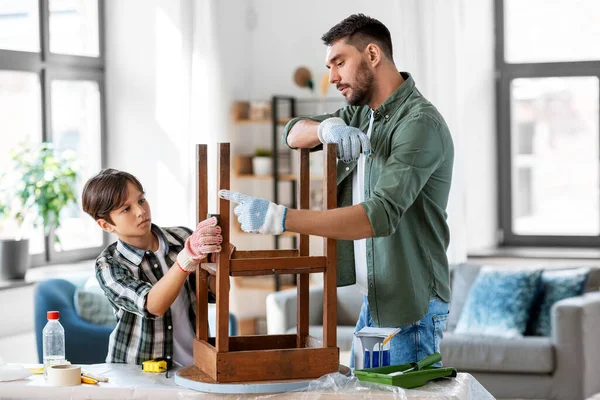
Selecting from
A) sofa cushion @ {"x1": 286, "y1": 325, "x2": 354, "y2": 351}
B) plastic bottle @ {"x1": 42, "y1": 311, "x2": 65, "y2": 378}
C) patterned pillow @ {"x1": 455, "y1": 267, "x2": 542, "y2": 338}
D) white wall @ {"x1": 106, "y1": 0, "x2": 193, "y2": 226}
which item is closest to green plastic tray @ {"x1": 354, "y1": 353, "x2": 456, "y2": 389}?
plastic bottle @ {"x1": 42, "y1": 311, "x2": 65, "y2": 378}

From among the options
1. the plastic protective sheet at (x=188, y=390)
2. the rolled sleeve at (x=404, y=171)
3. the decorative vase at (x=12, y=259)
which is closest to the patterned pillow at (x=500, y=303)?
the decorative vase at (x=12, y=259)

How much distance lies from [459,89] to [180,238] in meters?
3.31

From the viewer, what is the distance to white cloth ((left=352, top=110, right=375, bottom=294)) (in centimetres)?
232

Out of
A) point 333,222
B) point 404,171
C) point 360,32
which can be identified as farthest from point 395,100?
point 333,222

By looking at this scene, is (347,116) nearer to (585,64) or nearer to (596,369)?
(596,369)

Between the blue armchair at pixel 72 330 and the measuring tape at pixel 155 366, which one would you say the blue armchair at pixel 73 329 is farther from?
the measuring tape at pixel 155 366

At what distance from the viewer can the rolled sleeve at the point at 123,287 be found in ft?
7.54

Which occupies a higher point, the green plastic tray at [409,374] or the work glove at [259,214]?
the work glove at [259,214]

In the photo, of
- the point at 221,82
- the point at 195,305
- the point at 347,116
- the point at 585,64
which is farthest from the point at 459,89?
the point at 195,305

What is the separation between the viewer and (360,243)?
2342 mm

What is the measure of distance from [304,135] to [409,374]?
2.20 ft

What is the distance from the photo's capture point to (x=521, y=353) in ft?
14.9

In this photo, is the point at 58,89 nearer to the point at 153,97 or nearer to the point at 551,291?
the point at 153,97

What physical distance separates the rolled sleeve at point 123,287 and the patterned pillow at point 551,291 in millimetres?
2931
